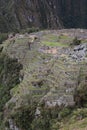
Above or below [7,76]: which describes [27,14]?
below

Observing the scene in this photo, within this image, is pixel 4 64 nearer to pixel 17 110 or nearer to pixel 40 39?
pixel 40 39

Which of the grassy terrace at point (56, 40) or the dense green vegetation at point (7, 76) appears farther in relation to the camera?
the grassy terrace at point (56, 40)

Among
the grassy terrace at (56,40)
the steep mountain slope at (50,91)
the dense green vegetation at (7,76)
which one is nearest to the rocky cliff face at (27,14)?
the grassy terrace at (56,40)

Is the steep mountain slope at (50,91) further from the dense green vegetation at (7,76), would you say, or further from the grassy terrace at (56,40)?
the grassy terrace at (56,40)

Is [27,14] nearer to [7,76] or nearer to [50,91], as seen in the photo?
[7,76]

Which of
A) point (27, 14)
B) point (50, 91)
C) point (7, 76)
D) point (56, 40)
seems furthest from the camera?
point (27, 14)

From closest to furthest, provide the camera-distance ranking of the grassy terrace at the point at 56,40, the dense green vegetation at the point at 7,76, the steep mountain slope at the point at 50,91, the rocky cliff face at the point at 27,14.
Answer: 1. the steep mountain slope at the point at 50,91
2. the dense green vegetation at the point at 7,76
3. the grassy terrace at the point at 56,40
4. the rocky cliff face at the point at 27,14

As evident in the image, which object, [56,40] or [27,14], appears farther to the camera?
[27,14]

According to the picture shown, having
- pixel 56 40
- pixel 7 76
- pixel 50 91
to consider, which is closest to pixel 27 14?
pixel 56 40

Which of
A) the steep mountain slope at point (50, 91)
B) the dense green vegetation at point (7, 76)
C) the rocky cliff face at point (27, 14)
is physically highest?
the steep mountain slope at point (50, 91)

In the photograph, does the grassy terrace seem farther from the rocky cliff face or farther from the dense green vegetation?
the rocky cliff face

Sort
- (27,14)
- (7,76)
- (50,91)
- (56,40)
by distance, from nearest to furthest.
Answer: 1. (50,91)
2. (7,76)
3. (56,40)
4. (27,14)

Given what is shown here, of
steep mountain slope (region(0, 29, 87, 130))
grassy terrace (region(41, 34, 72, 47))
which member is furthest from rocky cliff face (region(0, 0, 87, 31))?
steep mountain slope (region(0, 29, 87, 130))
